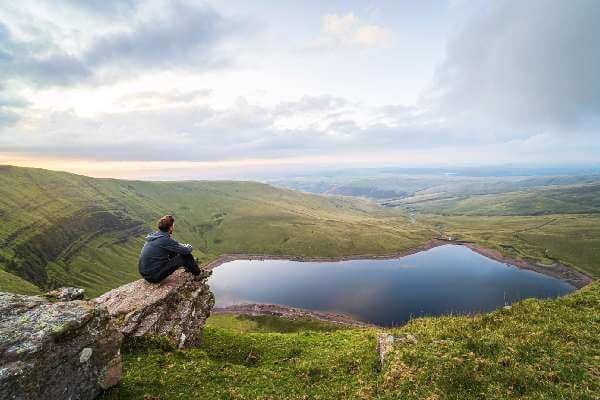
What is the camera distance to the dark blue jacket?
1936 centimetres

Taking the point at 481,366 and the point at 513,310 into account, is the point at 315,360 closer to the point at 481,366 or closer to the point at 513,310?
the point at 481,366

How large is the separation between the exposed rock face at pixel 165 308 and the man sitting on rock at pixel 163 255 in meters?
1.11

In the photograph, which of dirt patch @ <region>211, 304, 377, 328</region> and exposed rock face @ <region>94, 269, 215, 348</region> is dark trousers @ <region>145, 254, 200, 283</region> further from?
dirt patch @ <region>211, 304, 377, 328</region>

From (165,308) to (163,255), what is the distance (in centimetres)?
340

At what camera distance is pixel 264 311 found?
430 ft

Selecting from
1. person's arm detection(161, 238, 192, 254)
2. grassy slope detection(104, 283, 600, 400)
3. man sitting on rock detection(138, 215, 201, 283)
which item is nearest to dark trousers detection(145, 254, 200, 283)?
man sitting on rock detection(138, 215, 201, 283)

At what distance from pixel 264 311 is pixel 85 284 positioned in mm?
110945

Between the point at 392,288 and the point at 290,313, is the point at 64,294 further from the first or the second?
the point at 392,288

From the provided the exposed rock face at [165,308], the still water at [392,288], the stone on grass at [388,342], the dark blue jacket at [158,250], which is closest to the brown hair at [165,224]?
the dark blue jacket at [158,250]

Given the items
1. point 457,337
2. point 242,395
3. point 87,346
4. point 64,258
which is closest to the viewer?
point 87,346

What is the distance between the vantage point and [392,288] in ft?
494

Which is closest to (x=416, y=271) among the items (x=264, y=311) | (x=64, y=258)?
(x=264, y=311)

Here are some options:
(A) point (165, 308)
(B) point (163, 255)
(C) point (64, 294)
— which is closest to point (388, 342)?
(A) point (165, 308)

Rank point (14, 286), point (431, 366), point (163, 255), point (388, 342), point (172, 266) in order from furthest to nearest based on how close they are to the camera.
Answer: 1. point (14, 286)
2. point (172, 266)
3. point (163, 255)
4. point (388, 342)
5. point (431, 366)
